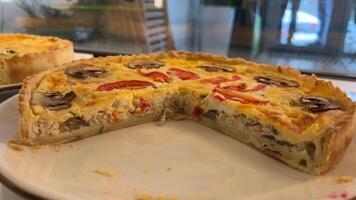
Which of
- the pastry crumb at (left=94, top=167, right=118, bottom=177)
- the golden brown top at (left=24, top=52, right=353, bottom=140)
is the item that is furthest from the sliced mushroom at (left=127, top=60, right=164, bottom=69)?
the pastry crumb at (left=94, top=167, right=118, bottom=177)

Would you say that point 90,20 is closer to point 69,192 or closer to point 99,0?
point 99,0

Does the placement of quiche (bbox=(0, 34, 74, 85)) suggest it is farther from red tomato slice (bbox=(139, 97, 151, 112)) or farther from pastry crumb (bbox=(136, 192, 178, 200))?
pastry crumb (bbox=(136, 192, 178, 200))

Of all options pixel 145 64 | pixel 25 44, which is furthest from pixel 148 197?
pixel 25 44

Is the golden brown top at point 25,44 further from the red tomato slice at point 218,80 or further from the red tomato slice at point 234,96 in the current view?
the red tomato slice at point 234,96

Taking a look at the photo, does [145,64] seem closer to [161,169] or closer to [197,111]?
[197,111]

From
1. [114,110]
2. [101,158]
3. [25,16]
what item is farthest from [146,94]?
[25,16]

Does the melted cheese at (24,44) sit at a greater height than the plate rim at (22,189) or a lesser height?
greater

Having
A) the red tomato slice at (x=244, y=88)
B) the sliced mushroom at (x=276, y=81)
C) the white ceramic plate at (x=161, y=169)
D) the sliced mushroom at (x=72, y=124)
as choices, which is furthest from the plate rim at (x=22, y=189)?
the sliced mushroom at (x=276, y=81)
